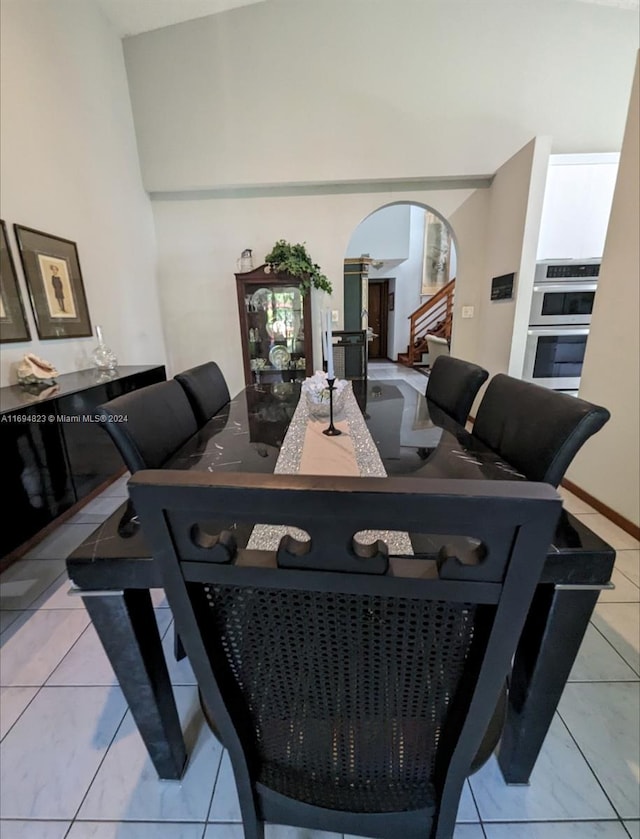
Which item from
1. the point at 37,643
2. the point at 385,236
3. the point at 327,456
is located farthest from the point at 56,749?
the point at 385,236

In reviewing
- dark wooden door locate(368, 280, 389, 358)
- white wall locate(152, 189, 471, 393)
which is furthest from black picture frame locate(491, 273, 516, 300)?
dark wooden door locate(368, 280, 389, 358)

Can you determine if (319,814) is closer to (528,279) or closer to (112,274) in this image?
(528,279)

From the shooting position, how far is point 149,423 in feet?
3.84

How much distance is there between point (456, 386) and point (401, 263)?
7.88 metres

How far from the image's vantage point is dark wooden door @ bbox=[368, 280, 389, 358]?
9.53 metres

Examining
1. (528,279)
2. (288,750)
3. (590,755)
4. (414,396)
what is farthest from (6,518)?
(528,279)

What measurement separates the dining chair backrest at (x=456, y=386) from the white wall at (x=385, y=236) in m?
6.66

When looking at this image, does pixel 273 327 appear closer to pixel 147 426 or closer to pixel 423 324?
pixel 147 426

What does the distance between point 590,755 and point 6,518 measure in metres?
2.31

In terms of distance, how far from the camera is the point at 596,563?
69 cm

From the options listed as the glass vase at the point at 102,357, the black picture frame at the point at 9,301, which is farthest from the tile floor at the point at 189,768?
the glass vase at the point at 102,357

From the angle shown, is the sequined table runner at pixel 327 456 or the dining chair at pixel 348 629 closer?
the dining chair at pixel 348 629

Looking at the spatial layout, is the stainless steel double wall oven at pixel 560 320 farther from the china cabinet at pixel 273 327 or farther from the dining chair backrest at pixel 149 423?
the dining chair backrest at pixel 149 423

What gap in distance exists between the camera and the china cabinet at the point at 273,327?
3512 mm
